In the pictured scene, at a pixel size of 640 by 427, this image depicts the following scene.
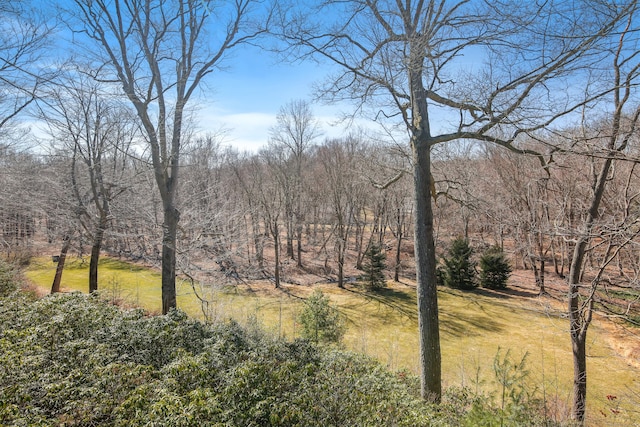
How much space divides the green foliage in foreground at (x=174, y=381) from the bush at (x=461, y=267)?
1404 cm

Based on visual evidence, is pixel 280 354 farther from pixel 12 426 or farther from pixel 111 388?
pixel 12 426

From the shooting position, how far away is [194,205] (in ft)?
38.3

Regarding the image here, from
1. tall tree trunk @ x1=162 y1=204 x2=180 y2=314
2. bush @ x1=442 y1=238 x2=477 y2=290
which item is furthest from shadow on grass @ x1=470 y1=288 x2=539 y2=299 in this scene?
tall tree trunk @ x1=162 y1=204 x2=180 y2=314

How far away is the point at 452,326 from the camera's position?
39.7 ft

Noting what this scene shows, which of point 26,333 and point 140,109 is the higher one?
point 140,109

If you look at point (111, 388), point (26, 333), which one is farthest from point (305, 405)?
point (26, 333)

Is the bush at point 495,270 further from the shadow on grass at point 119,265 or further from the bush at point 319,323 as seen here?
the shadow on grass at point 119,265

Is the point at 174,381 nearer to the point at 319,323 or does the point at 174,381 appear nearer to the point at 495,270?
the point at 319,323

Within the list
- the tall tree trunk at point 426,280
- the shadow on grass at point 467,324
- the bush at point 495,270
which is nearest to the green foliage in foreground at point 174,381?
the tall tree trunk at point 426,280

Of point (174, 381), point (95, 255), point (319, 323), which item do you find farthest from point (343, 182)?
point (174, 381)

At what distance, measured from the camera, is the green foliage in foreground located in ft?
8.43

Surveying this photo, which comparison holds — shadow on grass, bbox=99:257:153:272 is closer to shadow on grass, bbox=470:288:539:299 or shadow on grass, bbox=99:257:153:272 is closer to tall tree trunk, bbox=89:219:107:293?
tall tree trunk, bbox=89:219:107:293

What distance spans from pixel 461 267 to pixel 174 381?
56.8 ft

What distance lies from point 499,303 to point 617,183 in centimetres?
802
